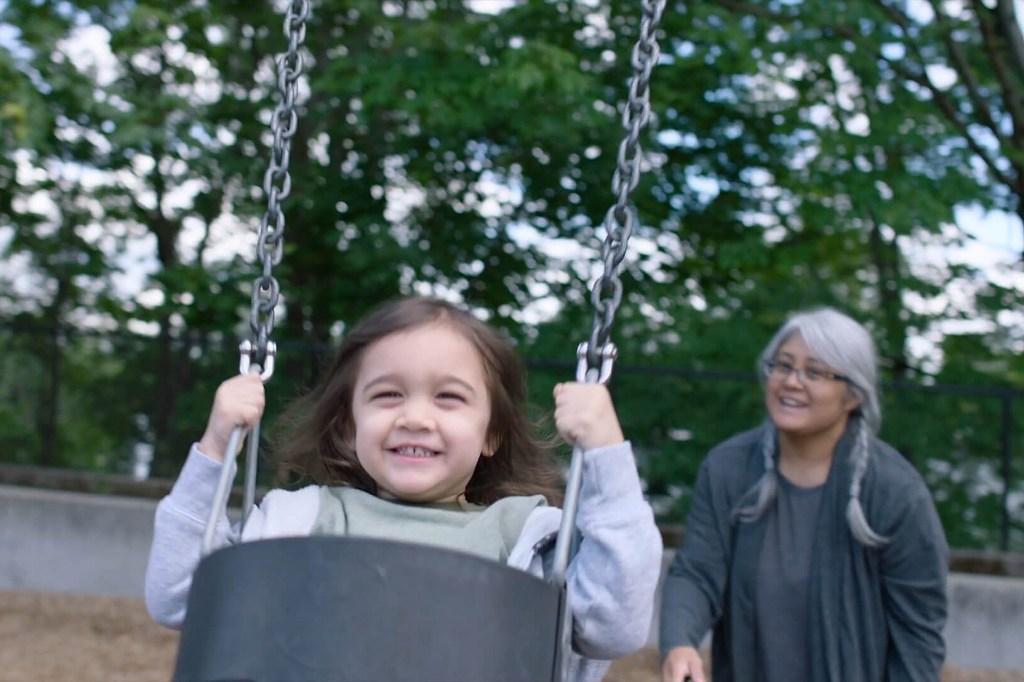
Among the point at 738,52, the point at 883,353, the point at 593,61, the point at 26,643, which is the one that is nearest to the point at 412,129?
the point at 593,61

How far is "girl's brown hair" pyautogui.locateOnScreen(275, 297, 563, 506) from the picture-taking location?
7.63 feet

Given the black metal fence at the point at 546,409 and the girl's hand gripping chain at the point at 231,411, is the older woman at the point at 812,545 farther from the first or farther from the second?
the black metal fence at the point at 546,409

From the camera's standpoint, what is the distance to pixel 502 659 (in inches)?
65.3

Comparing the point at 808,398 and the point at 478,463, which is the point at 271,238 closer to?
the point at 478,463

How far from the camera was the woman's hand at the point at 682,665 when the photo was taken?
9.04ft

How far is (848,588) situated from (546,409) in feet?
13.6

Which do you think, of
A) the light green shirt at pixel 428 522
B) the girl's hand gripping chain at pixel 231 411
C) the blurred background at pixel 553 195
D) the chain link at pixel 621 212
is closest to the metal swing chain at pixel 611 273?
the chain link at pixel 621 212

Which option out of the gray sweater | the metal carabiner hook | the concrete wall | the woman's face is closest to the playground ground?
the concrete wall

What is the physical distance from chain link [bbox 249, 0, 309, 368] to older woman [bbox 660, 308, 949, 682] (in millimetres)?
1211

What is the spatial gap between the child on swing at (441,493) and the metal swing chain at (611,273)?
0.05m

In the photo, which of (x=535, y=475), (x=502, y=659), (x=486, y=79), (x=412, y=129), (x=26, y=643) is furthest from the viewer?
(x=412, y=129)

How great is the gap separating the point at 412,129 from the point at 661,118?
1795 millimetres

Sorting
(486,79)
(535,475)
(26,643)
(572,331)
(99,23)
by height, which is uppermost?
(99,23)

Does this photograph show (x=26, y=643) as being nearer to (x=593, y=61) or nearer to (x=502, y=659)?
(x=593, y=61)
